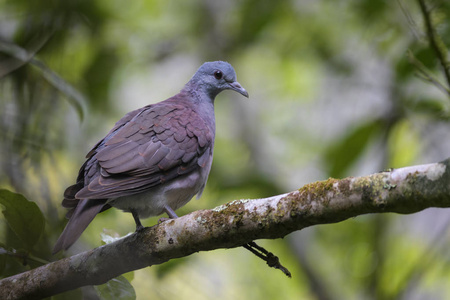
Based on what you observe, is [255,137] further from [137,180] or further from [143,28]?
[137,180]

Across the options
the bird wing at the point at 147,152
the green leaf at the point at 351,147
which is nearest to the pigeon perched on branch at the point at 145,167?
the bird wing at the point at 147,152

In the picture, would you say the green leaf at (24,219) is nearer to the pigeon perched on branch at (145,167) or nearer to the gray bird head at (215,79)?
the pigeon perched on branch at (145,167)

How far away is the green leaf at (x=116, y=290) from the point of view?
2824 mm

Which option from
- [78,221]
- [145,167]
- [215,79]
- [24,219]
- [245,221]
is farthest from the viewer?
[215,79]

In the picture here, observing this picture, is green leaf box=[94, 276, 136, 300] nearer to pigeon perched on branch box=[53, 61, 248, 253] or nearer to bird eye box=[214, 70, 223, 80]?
pigeon perched on branch box=[53, 61, 248, 253]

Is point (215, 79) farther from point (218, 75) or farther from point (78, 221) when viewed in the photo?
point (78, 221)

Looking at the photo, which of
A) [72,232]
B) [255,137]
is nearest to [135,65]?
[255,137]

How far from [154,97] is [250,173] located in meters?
2.93

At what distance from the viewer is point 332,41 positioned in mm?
6391

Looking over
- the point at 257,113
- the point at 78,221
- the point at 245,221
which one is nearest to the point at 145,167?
the point at 78,221

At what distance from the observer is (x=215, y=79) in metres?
4.54

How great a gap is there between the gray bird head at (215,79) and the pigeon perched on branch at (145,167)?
0.55m

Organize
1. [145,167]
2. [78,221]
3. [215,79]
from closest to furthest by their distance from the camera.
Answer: [78,221] < [145,167] < [215,79]

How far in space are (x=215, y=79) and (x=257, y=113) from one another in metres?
3.21
